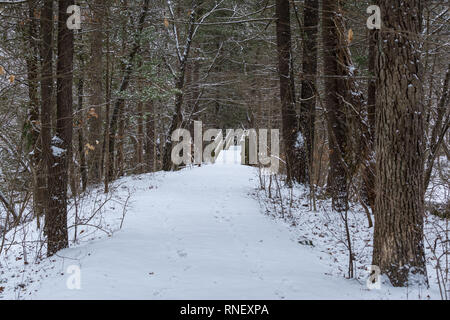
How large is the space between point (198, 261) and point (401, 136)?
10.4 ft

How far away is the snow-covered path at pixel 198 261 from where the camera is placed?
391 cm

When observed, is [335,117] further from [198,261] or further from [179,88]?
[179,88]

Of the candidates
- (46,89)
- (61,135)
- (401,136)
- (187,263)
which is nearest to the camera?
(401,136)

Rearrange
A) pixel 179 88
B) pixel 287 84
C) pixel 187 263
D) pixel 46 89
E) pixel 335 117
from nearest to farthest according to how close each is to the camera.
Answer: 1. pixel 187 263
2. pixel 46 89
3. pixel 335 117
4. pixel 287 84
5. pixel 179 88

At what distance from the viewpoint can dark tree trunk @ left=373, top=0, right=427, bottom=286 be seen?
3.67 meters

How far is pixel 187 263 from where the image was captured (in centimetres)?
476

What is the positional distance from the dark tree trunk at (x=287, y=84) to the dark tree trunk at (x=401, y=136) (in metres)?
5.60

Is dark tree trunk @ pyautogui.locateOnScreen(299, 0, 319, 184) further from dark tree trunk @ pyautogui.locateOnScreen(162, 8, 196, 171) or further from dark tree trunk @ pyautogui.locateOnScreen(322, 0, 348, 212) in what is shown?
dark tree trunk @ pyautogui.locateOnScreen(162, 8, 196, 171)

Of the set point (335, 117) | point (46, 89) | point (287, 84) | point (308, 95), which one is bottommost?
point (335, 117)

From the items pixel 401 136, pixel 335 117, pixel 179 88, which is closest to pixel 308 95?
pixel 335 117

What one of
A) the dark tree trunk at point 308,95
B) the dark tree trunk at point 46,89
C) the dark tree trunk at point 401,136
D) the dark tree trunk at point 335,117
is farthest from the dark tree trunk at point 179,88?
the dark tree trunk at point 401,136

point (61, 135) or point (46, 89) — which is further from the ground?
point (46, 89)

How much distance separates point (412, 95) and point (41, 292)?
15.9 ft
